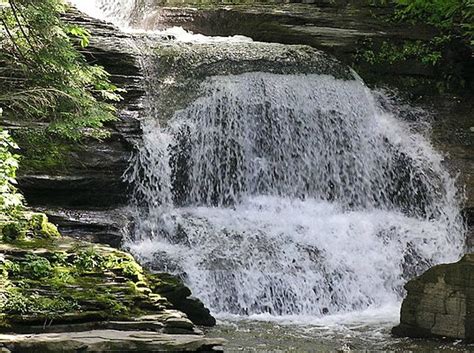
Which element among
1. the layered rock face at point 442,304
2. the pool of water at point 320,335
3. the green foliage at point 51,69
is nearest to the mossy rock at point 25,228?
the green foliage at point 51,69

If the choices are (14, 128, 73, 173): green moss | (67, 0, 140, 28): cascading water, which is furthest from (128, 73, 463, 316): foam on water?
(67, 0, 140, 28): cascading water

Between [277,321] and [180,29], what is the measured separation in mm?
11965

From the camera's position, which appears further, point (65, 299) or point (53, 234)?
point (53, 234)

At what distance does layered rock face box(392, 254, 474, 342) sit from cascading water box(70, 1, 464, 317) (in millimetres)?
2154

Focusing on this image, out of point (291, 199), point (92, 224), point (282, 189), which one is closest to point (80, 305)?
point (92, 224)

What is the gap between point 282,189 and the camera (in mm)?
15031

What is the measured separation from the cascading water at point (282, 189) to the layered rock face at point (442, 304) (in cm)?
215

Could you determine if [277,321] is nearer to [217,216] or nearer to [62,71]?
[217,216]

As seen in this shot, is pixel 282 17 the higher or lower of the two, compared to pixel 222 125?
higher

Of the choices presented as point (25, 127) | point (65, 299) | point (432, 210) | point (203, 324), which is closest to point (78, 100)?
point (25, 127)

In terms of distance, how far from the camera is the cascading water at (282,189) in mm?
11867

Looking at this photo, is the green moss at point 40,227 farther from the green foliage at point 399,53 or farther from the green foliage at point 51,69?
the green foliage at point 399,53

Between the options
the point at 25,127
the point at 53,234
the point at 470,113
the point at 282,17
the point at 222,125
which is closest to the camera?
the point at 53,234

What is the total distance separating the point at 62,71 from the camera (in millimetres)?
10117
